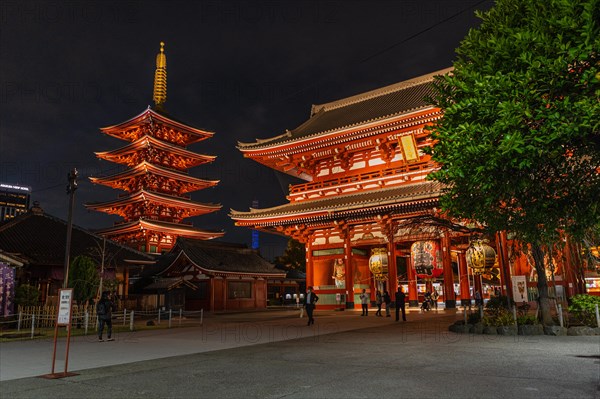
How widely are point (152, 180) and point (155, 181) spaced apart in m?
0.51

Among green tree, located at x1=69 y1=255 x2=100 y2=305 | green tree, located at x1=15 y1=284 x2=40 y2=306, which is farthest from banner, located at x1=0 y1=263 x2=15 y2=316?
green tree, located at x1=69 y1=255 x2=100 y2=305

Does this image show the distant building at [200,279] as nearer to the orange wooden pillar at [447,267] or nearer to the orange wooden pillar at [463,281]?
the orange wooden pillar at [463,281]

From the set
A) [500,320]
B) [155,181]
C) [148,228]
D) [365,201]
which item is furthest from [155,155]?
[500,320]

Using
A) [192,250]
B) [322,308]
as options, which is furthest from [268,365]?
[192,250]

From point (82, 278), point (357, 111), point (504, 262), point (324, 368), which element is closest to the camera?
point (324, 368)

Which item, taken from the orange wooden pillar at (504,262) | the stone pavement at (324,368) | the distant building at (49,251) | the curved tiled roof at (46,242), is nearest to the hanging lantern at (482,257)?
the orange wooden pillar at (504,262)

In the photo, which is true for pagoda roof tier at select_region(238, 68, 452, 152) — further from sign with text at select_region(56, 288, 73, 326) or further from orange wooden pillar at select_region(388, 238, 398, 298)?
sign with text at select_region(56, 288, 73, 326)

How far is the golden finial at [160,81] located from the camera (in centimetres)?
5494

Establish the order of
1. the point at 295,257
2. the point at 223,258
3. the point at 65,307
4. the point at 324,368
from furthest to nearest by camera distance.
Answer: the point at 295,257 < the point at 223,258 < the point at 65,307 < the point at 324,368

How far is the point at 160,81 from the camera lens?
55.7 m

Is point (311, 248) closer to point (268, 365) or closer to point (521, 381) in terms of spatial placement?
point (268, 365)

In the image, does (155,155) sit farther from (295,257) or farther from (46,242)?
(46,242)

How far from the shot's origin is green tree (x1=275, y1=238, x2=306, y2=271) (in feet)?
196

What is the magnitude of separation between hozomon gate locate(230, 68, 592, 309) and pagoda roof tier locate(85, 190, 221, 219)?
20.0 metres
